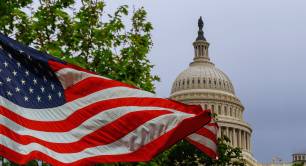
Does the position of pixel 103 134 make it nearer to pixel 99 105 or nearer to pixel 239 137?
pixel 99 105

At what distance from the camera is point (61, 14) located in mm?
24719

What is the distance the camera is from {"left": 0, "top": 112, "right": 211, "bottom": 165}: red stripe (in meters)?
12.4

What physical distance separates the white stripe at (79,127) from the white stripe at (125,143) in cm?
17

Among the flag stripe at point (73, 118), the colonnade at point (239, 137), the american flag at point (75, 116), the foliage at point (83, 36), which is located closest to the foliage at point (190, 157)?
the foliage at point (83, 36)

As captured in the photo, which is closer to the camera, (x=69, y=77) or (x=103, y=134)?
(x=103, y=134)

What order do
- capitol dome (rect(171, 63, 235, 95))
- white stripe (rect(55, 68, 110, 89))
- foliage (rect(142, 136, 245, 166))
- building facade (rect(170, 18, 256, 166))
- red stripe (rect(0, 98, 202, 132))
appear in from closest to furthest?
1. red stripe (rect(0, 98, 202, 132))
2. white stripe (rect(55, 68, 110, 89))
3. foliage (rect(142, 136, 245, 166))
4. building facade (rect(170, 18, 256, 166))
5. capitol dome (rect(171, 63, 235, 95))

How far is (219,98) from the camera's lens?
587ft

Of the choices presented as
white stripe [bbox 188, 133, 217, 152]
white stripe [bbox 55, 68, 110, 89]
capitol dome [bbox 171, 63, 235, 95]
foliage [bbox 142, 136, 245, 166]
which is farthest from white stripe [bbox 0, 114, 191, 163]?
capitol dome [bbox 171, 63, 235, 95]

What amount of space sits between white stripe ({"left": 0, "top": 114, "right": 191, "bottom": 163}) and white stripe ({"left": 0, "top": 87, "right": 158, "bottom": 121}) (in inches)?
19.6

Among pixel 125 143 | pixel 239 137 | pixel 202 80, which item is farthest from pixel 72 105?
pixel 202 80

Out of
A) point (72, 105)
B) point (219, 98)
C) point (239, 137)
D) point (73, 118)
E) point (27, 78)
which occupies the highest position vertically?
point (219, 98)

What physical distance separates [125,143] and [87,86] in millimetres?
1222

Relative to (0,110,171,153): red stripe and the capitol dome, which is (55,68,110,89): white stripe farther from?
the capitol dome

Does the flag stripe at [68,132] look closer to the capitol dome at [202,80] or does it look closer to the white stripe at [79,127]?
the white stripe at [79,127]
